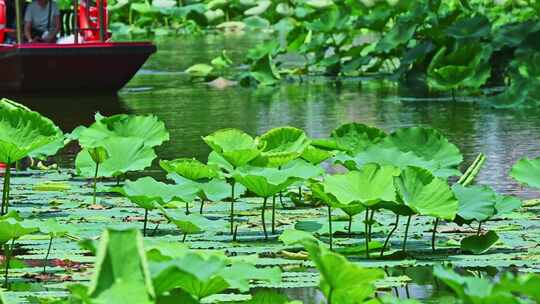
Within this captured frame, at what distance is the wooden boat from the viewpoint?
11023 mm

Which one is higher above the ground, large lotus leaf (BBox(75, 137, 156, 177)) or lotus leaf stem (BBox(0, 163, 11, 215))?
large lotus leaf (BBox(75, 137, 156, 177))

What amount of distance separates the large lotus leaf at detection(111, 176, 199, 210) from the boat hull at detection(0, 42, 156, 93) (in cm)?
679

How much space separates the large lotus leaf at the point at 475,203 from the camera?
13.3 feet

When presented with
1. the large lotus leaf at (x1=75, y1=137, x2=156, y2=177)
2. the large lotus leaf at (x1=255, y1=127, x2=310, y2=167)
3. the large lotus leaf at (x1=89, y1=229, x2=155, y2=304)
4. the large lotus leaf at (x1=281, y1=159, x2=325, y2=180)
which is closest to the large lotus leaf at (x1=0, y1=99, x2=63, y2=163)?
the large lotus leaf at (x1=75, y1=137, x2=156, y2=177)

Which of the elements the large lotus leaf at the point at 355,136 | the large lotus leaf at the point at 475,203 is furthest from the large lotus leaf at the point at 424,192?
the large lotus leaf at the point at 355,136

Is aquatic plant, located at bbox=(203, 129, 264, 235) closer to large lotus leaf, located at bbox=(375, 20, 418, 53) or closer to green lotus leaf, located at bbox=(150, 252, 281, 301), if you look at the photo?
green lotus leaf, located at bbox=(150, 252, 281, 301)

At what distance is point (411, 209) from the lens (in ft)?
12.7

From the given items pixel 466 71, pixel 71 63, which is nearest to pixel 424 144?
pixel 466 71

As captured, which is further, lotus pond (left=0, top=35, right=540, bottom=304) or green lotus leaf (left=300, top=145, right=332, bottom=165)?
green lotus leaf (left=300, top=145, right=332, bottom=165)

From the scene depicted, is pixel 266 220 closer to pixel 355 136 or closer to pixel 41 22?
pixel 355 136

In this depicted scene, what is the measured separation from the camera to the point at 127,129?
5000 millimetres

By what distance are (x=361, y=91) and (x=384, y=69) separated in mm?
2209

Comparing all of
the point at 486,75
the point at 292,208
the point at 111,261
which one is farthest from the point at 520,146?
the point at 111,261

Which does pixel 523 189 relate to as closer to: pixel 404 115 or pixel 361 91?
pixel 404 115
